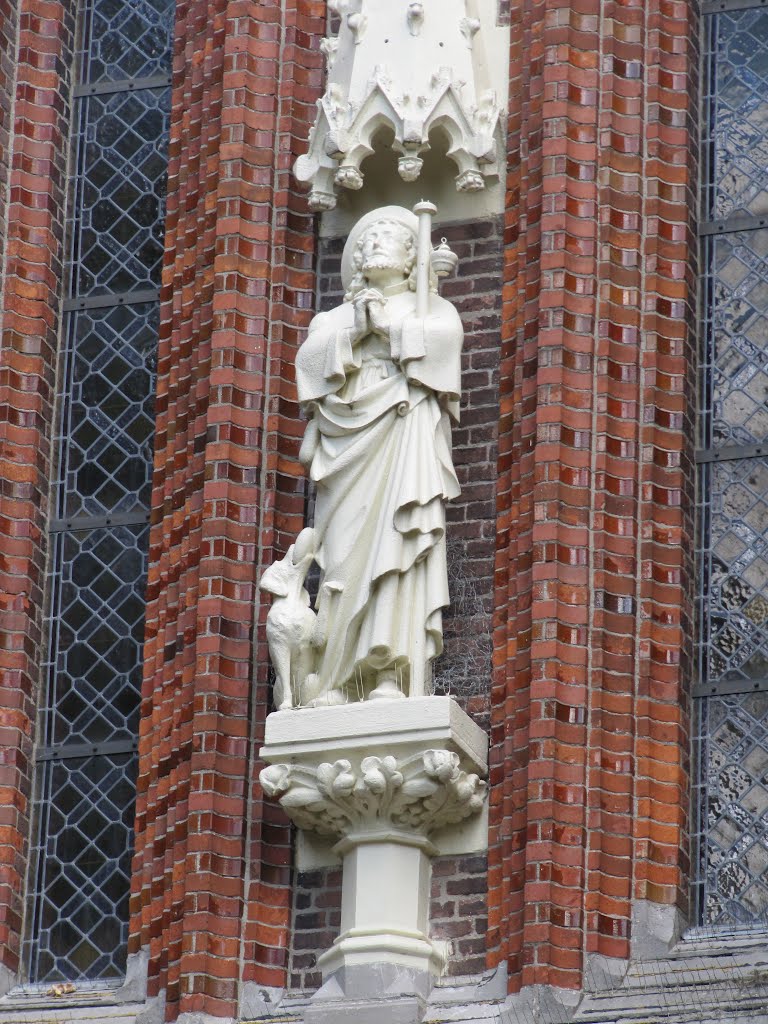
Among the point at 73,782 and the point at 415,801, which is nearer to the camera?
the point at 415,801

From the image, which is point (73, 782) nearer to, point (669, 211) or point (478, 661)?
point (478, 661)

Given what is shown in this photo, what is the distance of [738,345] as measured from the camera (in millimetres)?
17344

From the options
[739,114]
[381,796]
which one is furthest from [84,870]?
[739,114]

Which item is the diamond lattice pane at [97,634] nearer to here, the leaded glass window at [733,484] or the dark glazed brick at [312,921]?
the dark glazed brick at [312,921]

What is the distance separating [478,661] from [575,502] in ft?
2.92

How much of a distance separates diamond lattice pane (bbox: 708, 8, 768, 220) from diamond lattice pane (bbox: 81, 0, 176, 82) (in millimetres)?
3149

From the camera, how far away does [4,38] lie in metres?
19.1

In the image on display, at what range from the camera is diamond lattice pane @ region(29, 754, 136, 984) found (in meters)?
17.2

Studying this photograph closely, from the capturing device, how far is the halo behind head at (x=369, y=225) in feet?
56.0

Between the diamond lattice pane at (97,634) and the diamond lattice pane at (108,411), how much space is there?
21 cm

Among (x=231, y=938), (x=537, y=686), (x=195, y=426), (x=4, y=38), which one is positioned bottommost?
(x=231, y=938)

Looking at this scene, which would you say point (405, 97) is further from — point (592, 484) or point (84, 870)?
point (84, 870)

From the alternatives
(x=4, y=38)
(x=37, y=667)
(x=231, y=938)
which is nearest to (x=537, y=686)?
(x=231, y=938)

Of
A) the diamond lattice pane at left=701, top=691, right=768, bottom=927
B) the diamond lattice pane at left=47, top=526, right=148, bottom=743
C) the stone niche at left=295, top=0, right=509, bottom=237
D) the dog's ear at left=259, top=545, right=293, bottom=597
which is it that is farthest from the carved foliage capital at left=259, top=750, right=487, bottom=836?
the stone niche at left=295, top=0, right=509, bottom=237
